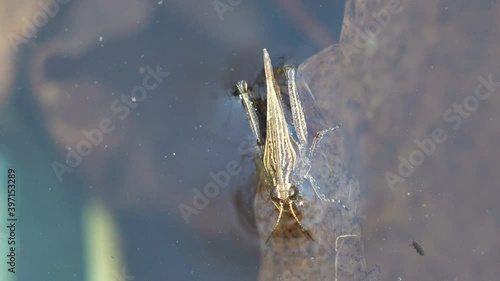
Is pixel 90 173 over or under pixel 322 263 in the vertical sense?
over

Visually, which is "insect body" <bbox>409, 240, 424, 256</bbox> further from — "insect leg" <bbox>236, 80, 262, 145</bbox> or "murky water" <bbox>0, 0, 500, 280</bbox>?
"insect leg" <bbox>236, 80, 262, 145</bbox>

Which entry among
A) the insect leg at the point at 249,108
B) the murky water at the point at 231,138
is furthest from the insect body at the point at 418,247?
the insect leg at the point at 249,108

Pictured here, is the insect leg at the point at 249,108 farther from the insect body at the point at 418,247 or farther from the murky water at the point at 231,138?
the insect body at the point at 418,247

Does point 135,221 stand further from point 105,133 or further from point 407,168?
point 407,168

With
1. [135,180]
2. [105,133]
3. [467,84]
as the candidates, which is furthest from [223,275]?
[467,84]

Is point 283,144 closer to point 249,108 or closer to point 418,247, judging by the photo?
point 249,108

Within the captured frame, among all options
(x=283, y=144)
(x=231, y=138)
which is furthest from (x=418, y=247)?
(x=231, y=138)
